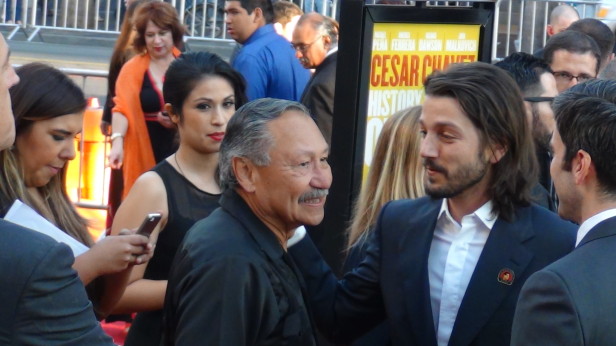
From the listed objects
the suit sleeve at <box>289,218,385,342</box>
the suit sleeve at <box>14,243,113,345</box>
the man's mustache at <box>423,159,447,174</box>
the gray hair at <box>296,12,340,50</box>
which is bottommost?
the suit sleeve at <box>289,218,385,342</box>

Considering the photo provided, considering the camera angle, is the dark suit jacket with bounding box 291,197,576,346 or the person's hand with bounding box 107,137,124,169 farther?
the person's hand with bounding box 107,137,124,169

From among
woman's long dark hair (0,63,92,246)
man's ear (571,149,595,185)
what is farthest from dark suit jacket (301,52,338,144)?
man's ear (571,149,595,185)

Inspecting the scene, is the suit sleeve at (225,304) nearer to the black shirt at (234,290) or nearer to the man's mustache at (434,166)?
the black shirt at (234,290)

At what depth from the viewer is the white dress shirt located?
296cm

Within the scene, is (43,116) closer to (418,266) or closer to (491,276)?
(418,266)

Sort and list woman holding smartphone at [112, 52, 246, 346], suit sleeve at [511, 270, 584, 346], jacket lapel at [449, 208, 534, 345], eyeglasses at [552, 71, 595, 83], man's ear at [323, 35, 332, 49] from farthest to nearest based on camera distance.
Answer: man's ear at [323, 35, 332, 49] → eyeglasses at [552, 71, 595, 83] → woman holding smartphone at [112, 52, 246, 346] → jacket lapel at [449, 208, 534, 345] → suit sleeve at [511, 270, 584, 346]

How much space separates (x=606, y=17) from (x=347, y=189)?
6920 mm

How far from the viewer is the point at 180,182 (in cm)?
384

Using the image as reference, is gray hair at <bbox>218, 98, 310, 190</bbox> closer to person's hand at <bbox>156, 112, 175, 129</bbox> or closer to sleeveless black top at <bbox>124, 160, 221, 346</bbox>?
sleeveless black top at <bbox>124, 160, 221, 346</bbox>

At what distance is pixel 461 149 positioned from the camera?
2959 millimetres

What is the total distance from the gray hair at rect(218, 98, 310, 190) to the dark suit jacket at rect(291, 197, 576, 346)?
0.38 meters

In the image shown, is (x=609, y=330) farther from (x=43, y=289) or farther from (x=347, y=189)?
(x=347, y=189)

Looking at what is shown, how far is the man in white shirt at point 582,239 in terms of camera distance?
88.7 inches

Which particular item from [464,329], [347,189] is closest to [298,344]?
[464,329]
